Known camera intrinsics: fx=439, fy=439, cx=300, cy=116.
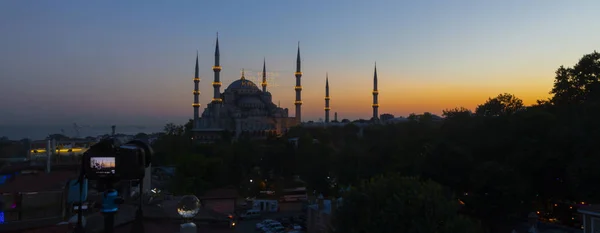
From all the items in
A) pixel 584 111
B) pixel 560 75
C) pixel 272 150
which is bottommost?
pixel 272 150

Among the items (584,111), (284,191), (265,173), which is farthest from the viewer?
(265,173)

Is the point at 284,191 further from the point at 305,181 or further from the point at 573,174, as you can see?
the point at 573,174

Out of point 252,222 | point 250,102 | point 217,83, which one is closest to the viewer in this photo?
point 252,222

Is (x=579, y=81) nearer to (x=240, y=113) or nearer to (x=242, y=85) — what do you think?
(x=240, y=113)

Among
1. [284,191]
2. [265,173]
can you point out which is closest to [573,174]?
[284,191]

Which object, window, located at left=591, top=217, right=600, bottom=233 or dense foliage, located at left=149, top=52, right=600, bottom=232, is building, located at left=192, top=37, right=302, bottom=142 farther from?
window, located at left=591, top=217, right=600, bottom=233

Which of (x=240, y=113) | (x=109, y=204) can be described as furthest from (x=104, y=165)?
(x=240, y=113)

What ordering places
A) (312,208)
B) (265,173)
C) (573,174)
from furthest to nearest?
(265,173)
(312,208)
(573,174)
